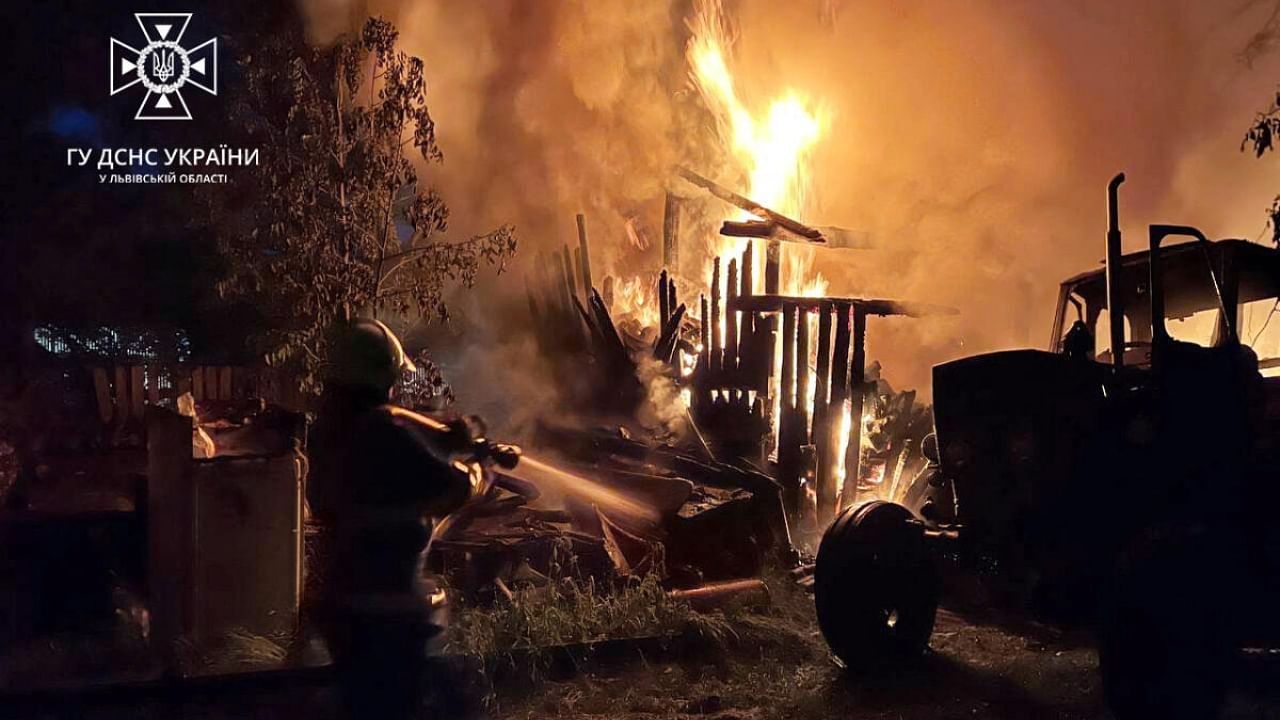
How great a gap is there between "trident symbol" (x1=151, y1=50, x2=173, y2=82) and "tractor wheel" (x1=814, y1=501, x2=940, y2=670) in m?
10.1

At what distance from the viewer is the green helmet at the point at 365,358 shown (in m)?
3.81

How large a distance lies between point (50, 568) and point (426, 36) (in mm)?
9631

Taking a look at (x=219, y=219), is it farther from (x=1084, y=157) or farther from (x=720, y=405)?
(x=1084, y=157)

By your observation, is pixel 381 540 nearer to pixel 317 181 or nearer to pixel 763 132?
pixel 317 181

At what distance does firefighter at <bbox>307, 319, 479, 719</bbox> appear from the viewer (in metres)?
3.70

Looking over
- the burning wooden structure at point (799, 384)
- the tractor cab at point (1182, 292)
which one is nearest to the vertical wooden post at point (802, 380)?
the burning wooden structure at point (799, 384)

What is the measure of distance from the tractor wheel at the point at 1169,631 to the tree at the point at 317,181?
6.77m

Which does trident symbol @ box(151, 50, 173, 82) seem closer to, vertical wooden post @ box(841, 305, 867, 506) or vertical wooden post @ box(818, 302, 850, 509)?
vertical wooden post @ box(818, 302, 850, 509)

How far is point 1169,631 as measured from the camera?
192 inches

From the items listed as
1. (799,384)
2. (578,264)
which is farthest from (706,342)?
(578,264)

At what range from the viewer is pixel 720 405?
11.1 m

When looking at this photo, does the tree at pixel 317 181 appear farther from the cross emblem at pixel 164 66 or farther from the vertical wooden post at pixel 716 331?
the vertical wooden post at pixel 716 331

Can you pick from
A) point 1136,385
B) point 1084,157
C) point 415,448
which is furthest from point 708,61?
point 415,448

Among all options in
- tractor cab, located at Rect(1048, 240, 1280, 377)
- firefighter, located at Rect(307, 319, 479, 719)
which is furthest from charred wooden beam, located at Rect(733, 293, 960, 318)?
firefighter, located at Rect(307, 319, 479, 719)
